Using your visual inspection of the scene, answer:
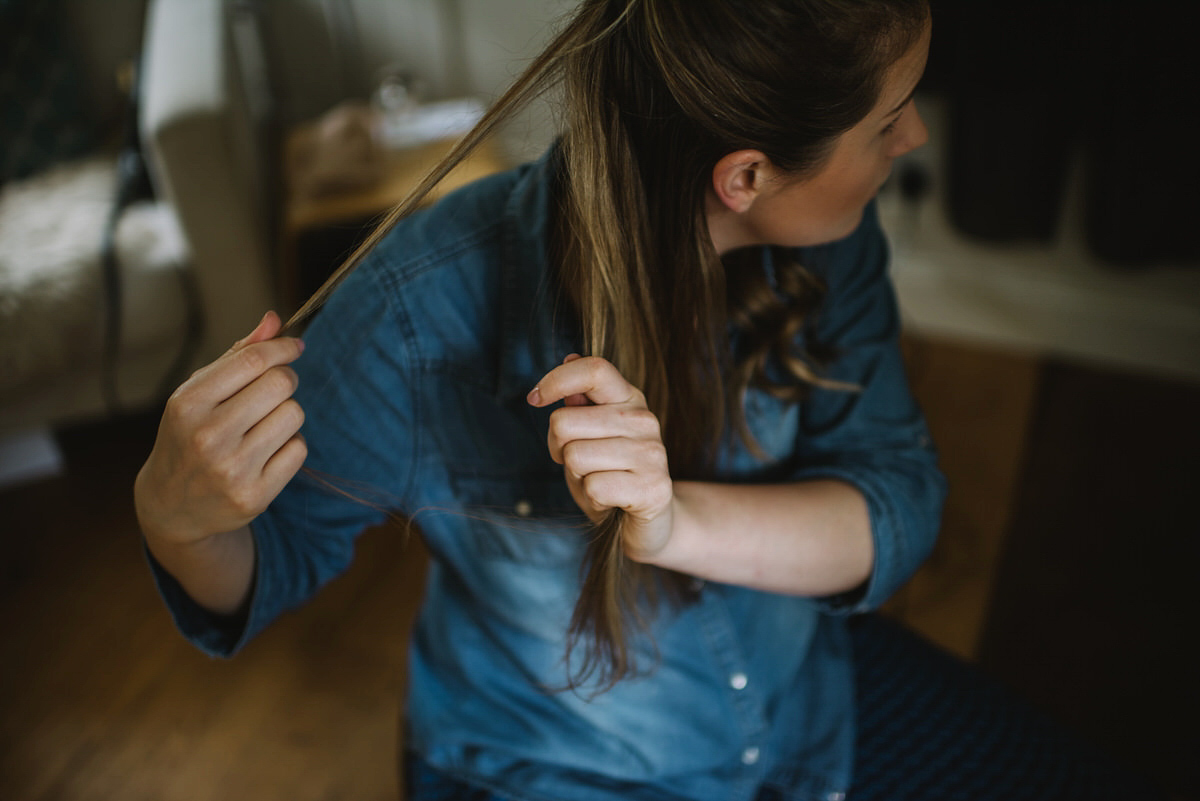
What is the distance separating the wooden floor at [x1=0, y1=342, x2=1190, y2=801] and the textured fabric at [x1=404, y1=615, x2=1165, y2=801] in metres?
0.69

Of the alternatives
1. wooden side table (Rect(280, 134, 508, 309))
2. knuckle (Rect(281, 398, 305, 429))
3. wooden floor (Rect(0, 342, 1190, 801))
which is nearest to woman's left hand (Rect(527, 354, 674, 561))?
knuckle (Rect(281, 398, 305, 429))

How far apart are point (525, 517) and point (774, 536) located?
7.3 inches

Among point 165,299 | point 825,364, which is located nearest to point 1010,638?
point 825,364

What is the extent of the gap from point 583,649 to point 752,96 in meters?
0.40

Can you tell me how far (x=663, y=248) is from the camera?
1.76ft

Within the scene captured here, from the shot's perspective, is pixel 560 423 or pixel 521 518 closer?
pixel 560 423

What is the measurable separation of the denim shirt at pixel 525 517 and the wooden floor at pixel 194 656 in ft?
2.23

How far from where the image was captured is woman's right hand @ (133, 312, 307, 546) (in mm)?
405

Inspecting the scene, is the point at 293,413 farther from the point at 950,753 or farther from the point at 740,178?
the point at 950,753

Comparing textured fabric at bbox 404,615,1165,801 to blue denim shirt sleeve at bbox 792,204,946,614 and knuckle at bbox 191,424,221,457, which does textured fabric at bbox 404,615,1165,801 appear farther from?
knuckle at bbox 191,424,221,457

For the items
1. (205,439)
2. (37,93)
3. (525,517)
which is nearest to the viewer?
(205,439)

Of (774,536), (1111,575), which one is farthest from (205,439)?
(1111,575)

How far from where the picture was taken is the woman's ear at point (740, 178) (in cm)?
49

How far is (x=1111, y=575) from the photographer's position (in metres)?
1.44
